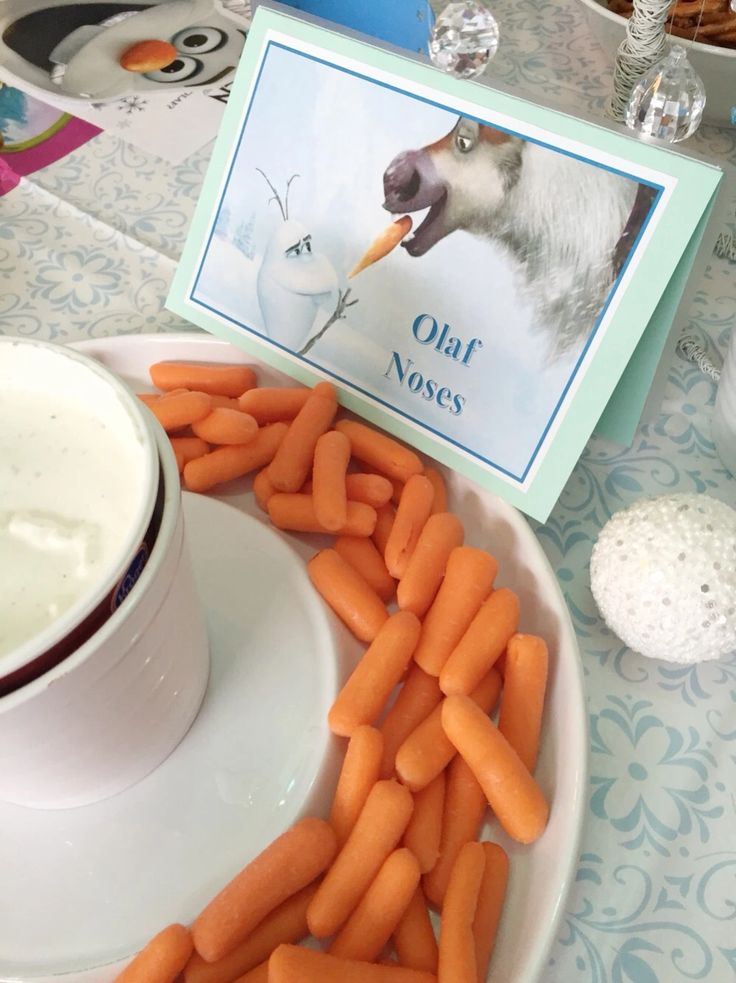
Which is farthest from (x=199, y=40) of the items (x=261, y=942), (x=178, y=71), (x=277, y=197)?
(x=261, y=942)

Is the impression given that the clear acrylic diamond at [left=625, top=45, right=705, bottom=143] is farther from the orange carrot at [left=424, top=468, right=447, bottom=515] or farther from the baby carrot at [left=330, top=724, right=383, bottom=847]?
the baby carrot at [left=330, top=724, right=383, bottom=847]

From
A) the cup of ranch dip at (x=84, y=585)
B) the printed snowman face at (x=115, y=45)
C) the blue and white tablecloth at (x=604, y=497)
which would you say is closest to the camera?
the cup of ranch dip at (x=84, y=585)

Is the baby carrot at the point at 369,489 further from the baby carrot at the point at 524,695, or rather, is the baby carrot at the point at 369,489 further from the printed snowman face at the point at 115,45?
the printed snowman face at the point at 115,45

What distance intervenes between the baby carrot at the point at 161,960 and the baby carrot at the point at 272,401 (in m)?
0.33

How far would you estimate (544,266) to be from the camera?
50 centimetres

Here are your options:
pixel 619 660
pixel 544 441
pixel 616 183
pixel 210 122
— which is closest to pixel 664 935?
pixel 619 660

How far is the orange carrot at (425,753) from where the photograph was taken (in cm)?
44

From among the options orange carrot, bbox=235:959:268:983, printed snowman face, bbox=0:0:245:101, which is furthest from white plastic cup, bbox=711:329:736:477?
printed snowman face, bbox=0:0:245:101

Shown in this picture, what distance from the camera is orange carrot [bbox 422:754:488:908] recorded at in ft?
1.39

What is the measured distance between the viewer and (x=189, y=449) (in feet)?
1.93

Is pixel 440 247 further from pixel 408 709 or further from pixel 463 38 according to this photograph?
pixel 408 709

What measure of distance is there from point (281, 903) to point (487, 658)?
0.54 feet

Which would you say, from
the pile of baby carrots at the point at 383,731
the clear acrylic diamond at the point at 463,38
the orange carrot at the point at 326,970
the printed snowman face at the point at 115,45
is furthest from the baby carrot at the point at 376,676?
the printed snowman face at the point at 115,45

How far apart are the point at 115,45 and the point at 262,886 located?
907mm
